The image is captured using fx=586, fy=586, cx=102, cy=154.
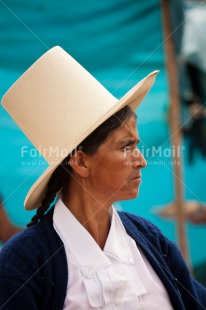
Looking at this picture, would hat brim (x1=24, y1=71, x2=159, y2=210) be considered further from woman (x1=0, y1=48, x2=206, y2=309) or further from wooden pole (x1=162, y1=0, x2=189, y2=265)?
wooden pole (x1=162, y1=0, x2=189, y2=265)

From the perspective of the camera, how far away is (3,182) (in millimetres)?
3266

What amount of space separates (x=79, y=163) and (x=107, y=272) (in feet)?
1.22

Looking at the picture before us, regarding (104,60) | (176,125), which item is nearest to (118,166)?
(104,60)

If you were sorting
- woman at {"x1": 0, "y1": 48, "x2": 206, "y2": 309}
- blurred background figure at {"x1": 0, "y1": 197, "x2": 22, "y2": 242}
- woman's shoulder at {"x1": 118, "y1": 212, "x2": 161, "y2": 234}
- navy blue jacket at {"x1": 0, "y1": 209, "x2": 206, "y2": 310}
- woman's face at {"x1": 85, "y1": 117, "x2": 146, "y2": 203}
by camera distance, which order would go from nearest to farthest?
navy blue jacket at {"x1": 0, "y1": 209, "x2": 206, "y2": 310}, woman at {"x1": 0, "y1": 48, "x2": 206, "y2": 309}, woman's face at {"x1": 85, "y1": 117, "x2": 146, "y2": 203}, woman's shoulder at {"x1": 118, "y1": 212, "x2": 161, "y2": 234}, blurred background figure at {"x1": 0, "y1": 197, "x2": 22, "y2": 242}

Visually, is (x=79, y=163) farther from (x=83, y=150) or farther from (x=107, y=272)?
(x=107, y=272)

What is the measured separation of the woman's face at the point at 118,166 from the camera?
1891 mm

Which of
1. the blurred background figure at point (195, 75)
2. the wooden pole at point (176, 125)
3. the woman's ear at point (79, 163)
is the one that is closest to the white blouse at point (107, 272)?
the woman's ear at point (79, 163)

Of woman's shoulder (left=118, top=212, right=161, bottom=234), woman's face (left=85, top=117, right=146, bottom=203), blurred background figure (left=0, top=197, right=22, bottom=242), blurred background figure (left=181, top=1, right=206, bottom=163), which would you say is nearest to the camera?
woman's face (left=85, top=117, right=146, bottom=203)

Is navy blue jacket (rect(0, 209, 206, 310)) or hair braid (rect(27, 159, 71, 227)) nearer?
navy blue jacket (rect(0, 209, 206, 310))

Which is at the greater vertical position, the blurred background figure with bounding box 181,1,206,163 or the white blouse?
the blurred background figure with bounding box 181,1,206,163

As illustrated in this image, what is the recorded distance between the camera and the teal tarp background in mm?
3250

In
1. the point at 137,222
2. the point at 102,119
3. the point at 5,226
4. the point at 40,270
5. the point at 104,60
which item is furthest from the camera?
the point at 104,60

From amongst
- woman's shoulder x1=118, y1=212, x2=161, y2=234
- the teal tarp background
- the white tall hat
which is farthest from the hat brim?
the teal tarp background

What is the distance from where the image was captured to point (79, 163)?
1.94 meters
